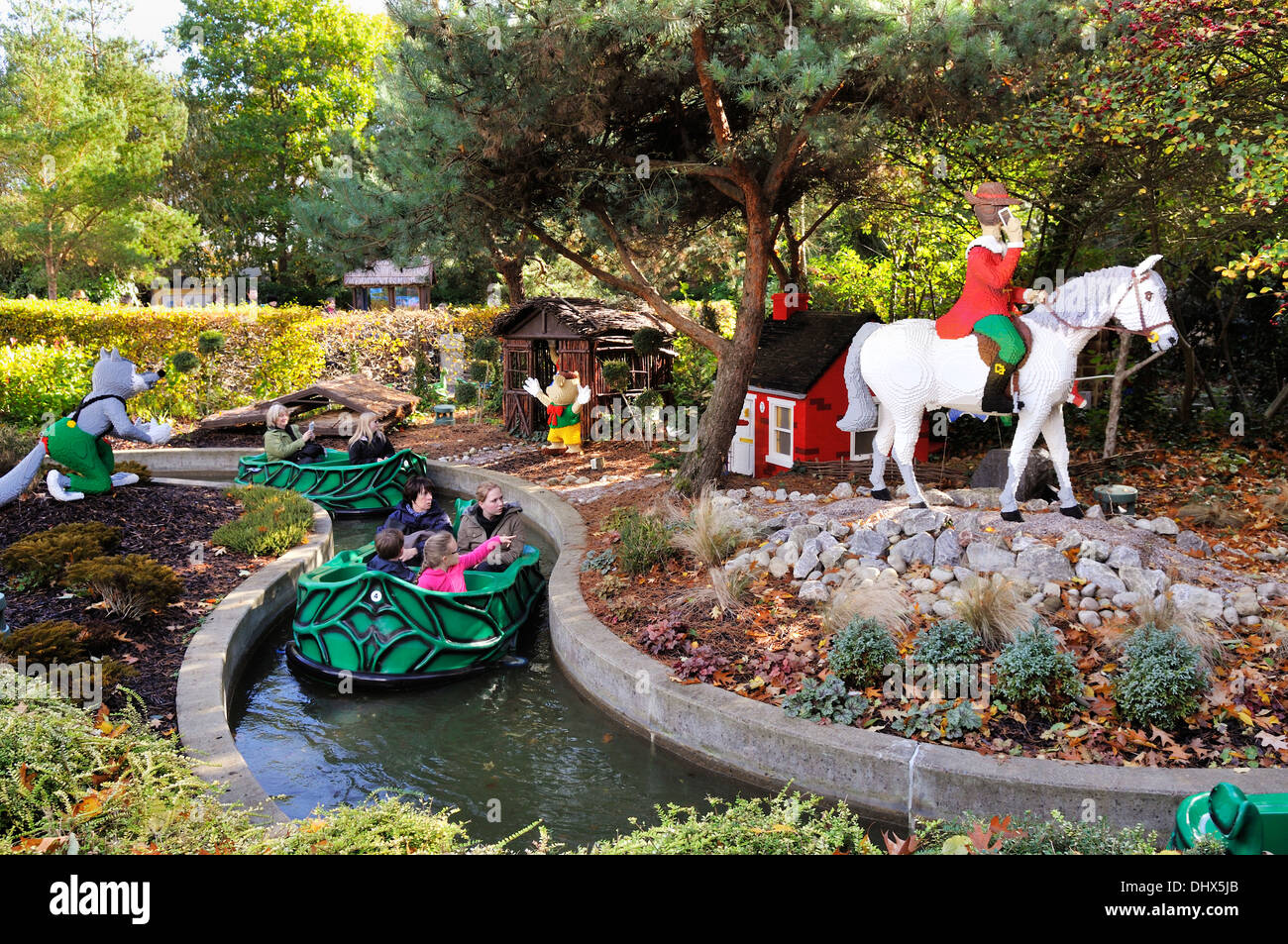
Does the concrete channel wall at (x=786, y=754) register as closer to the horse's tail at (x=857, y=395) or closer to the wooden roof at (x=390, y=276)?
the horse's tail at (x=857, y=395)

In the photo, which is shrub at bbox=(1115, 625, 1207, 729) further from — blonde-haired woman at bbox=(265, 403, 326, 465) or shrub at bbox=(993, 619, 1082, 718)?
blonde-haired woman at bbox=(265, 403, 326, 465)

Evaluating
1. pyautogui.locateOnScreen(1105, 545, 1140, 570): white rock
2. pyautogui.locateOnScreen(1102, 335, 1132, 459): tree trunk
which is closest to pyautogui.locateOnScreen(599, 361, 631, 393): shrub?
pyautogui.locateOnScreen(1102, 335, 1132, 459): tree trunk

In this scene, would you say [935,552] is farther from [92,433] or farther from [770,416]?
[92,433]

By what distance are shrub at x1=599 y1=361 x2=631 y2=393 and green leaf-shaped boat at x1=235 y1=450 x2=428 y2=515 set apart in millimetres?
4111

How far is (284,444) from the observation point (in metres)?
13.5

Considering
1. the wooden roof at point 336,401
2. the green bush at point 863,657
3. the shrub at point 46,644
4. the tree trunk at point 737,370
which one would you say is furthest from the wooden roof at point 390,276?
the green bush at point 863,657

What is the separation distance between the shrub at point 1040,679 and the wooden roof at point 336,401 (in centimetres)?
1283

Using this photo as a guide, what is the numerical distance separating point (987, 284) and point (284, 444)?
985 cm

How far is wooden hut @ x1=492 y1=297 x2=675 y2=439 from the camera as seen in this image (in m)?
16.4

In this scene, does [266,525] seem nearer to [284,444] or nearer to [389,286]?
[284,444]

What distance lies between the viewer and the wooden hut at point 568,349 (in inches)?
644

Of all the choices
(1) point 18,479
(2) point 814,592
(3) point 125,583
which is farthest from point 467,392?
(2) point 814,592
